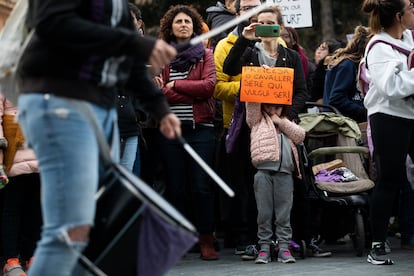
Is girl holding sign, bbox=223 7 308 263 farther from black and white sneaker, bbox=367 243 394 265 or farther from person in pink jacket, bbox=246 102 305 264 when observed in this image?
black and white sneaker, bbox=367 243 394 265

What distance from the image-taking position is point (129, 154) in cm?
676

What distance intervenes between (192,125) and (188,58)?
21.8 inches

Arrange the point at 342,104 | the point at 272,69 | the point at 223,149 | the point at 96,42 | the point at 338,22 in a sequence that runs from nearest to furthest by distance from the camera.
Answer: the point at 96,42
the point at 272,69
the point at 223,149
the point at 342,104
the point at 338,22

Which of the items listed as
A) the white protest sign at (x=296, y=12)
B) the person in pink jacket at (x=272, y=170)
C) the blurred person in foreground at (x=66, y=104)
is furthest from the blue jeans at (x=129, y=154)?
the white protest sign at (x=296, y=12)

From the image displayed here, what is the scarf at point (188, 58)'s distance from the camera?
8289 mm

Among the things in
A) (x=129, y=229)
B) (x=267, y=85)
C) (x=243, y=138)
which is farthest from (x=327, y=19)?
(x=129, y=229)

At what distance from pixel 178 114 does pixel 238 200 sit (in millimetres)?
1169

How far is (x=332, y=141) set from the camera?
921 centimetres

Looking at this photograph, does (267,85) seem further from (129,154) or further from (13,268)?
(13,268)

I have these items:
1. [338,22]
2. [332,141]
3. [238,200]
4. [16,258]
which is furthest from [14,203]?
[338,22]

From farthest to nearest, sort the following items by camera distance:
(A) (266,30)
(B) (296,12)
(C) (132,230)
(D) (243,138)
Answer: (B) (296,12)
(D) (243,138)
(A) (266,30)
(C) (132,230)

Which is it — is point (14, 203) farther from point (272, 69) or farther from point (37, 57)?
point (37, 57)

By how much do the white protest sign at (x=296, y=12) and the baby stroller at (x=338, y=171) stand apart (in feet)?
6.83

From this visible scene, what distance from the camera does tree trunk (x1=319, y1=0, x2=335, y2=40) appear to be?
1723 cm
